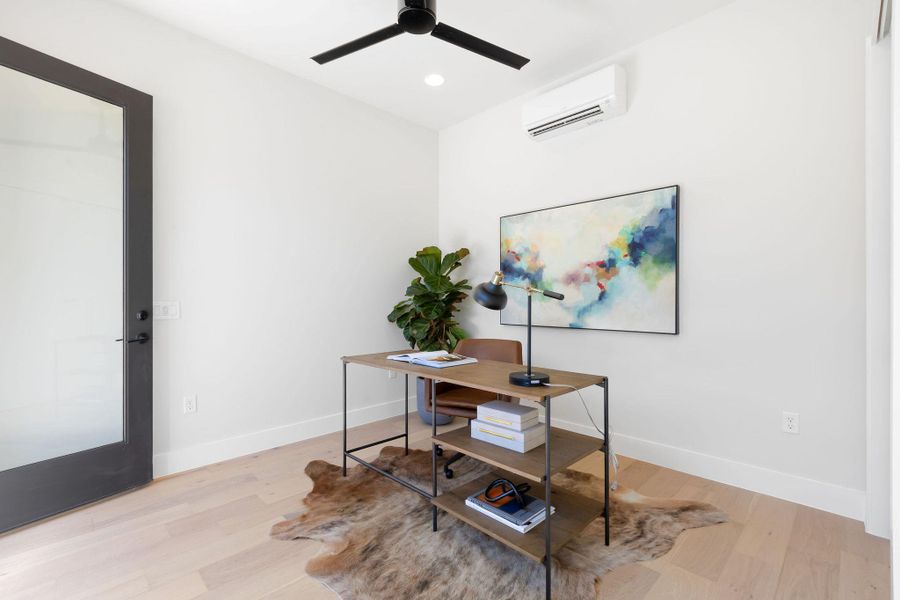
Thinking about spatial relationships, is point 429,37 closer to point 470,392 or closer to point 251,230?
point 251,230

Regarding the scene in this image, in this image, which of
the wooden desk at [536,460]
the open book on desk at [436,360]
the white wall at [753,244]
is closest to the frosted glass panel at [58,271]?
the open book on desk at [436,360]

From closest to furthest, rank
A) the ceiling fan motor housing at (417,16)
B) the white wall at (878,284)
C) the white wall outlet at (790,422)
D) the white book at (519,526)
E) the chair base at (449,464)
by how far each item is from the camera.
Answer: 1. the white book at (519,526)
2. the white wall at (878,284)
3. the ceiling fan motor housing at (417,16)
4. the white wall outlet at (790,422)
5. the chair base at (449,464)

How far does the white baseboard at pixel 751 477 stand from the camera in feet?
6.96

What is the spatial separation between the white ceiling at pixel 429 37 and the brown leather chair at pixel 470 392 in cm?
209

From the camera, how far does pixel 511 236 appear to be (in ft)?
11.9

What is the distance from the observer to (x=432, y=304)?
12.1 ft

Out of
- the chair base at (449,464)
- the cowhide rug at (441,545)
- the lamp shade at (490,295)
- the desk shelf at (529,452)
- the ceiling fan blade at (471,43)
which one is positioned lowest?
the cowhide rug at (441,545)

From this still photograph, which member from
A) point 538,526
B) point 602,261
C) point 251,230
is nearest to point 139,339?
point 251,230

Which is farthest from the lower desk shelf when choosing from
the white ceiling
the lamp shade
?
the white ceiling

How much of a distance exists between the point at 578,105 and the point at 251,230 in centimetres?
258

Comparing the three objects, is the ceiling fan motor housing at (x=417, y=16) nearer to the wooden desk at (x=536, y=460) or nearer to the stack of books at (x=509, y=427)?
the wooden desk at (x=536, y=460)

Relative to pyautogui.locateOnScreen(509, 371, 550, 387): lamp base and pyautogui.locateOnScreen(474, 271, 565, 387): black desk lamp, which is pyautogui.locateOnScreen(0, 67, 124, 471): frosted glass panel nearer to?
pyautogui.locateOnScreen(474, 271, 565, 387): black desk lamp

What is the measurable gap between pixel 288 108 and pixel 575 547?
350 centimetres

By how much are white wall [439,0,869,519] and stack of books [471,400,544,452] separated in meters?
1.41
